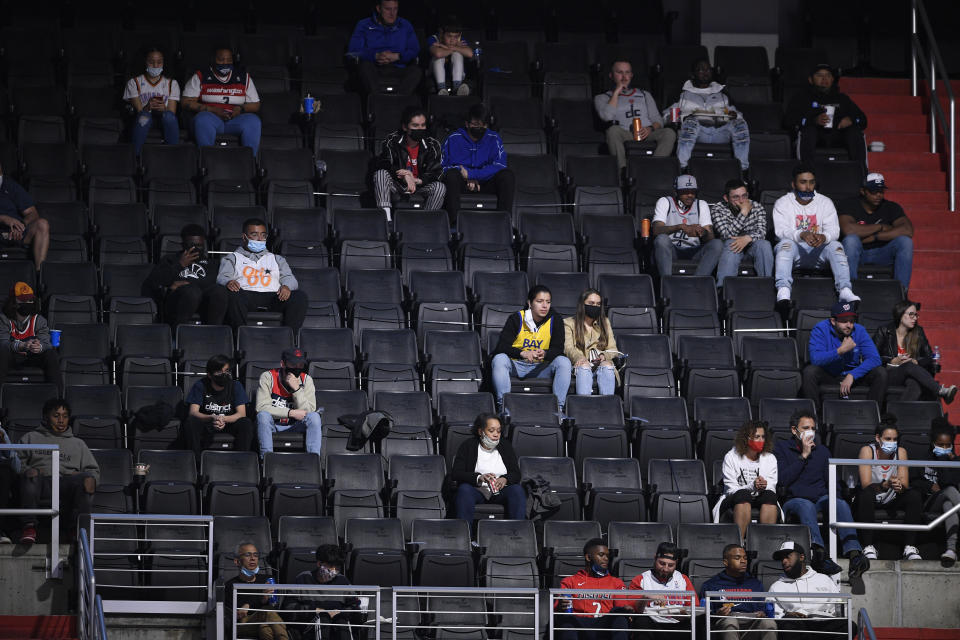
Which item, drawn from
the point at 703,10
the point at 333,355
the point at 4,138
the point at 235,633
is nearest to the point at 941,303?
the point at 703,10

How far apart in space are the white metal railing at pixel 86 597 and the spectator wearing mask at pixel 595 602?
116 inches

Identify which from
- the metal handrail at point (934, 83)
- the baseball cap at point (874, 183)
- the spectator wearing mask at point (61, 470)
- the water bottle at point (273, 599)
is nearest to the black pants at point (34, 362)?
the spectator wearing mask at point (61, 470)

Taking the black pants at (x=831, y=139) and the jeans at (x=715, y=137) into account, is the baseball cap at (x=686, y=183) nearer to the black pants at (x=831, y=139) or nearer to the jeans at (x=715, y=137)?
the jeans at (x=715, y=137)

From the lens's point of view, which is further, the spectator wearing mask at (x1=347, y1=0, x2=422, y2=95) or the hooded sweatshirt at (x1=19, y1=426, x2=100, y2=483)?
the spectator wearing mask at (x1=347, y1=0, x2=422, y2=95)

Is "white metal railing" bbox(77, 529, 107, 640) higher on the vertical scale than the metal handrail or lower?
lower

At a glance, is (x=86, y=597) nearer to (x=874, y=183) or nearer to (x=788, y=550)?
(x=788, y=550)

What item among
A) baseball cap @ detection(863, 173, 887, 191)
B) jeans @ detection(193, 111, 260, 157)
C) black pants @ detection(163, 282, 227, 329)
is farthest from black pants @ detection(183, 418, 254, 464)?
baseball cap @ detection(863, 173, 887, 191)

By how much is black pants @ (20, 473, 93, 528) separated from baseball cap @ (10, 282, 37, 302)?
5.63 feet

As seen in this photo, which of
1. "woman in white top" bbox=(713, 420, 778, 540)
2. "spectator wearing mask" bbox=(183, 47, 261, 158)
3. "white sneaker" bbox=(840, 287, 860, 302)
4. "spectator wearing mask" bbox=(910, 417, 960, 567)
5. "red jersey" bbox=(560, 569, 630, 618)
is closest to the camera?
"red jersey" bbox=(560, 569, 630, 618)

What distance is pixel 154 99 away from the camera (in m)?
15.2

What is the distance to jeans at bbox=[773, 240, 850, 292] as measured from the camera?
14.1 metres

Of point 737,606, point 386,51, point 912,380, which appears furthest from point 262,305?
point 912,380

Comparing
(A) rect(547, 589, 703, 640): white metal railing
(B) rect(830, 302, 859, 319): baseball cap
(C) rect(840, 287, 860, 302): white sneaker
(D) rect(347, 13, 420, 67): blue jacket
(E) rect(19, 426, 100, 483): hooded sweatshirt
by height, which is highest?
(D) rect(347, 13, 420, 67): blue jacket

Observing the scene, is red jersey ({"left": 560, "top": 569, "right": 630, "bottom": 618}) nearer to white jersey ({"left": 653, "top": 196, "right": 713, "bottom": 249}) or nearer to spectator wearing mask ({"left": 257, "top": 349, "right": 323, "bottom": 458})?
spectator wearing mask ({"left": 257, "top": 349, "right": 323, "bottom": 458})
